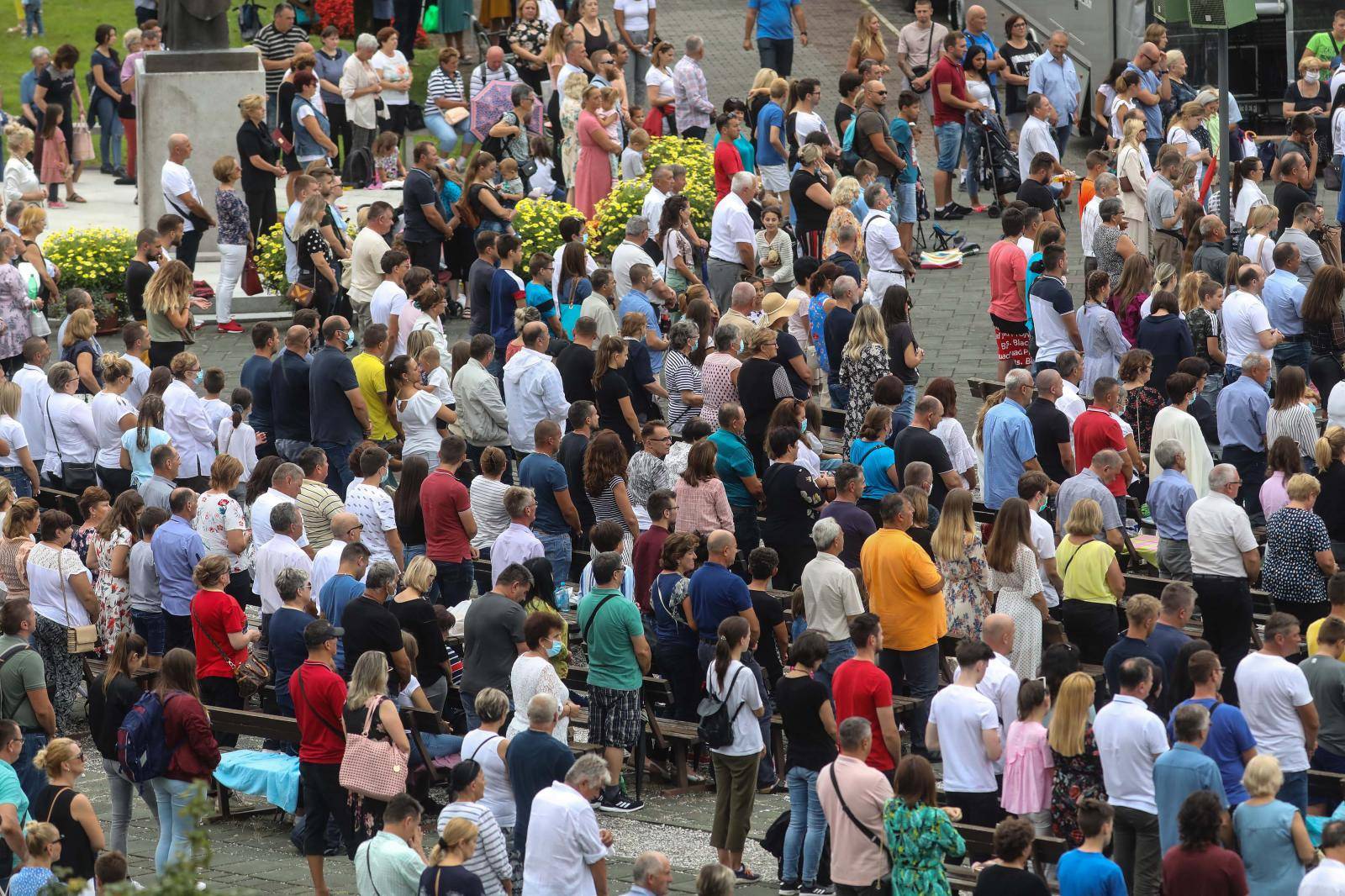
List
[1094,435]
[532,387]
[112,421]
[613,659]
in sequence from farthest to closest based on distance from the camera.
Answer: [112,421], [532,387], [1094,435], [613,659]

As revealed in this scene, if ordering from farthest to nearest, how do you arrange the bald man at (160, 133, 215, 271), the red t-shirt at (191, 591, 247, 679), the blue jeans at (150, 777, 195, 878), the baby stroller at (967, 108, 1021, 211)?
the baby stroller at (967, 108, 1021, 211) → the bald man at (160, 133, 215, 271) → the red t-shirt at (191, 591, 247, 679) → the blue jeans at (150, 777, 195, 878)

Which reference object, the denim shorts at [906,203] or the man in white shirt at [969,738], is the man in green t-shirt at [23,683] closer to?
the man in white shirt at [969,738]

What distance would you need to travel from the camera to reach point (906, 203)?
19.7 metres

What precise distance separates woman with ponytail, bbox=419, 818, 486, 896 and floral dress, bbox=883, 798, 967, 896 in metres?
1.80

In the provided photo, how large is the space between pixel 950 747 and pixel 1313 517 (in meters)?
3.09

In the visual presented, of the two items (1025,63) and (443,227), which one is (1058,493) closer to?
(443,227)

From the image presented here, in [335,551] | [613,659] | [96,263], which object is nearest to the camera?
[613,659]

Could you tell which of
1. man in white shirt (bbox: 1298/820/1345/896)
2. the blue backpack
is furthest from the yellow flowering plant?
man in white shirt (bbox: 1298/820/1345/896)

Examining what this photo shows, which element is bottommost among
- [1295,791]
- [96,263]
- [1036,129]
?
[1295,791]

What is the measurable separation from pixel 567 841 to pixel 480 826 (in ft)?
1.30

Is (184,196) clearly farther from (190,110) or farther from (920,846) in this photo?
(920,846)

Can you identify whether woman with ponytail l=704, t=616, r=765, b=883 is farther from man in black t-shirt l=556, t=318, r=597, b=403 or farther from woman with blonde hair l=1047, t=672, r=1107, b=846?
man in black t-shirt l=556, t=318, r=597, b=403

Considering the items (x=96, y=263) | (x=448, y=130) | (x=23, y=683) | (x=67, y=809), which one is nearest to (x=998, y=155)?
(x=448, y=130)

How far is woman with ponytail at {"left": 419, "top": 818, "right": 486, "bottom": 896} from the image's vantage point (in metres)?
8.44
